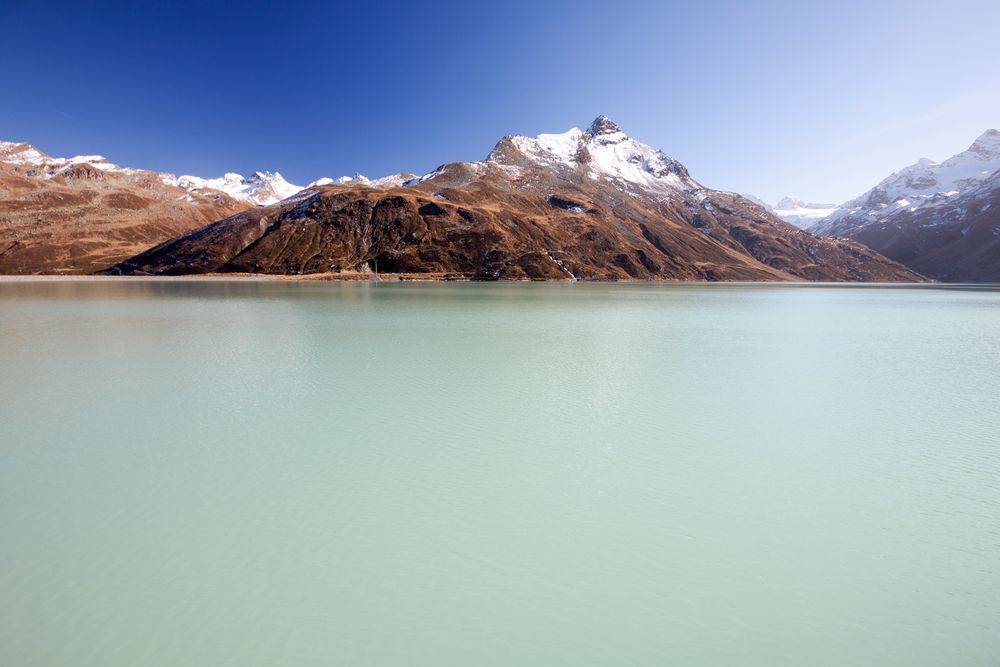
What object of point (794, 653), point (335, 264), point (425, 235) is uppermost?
point (425, 235)

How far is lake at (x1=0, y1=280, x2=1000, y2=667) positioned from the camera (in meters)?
8.05

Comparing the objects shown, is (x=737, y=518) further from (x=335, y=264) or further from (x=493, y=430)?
(x=335, y=264)

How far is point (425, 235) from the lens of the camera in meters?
193

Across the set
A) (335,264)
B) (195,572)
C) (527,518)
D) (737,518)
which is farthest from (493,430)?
(335,264)

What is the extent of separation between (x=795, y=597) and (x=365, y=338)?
114ft

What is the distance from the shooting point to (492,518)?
38.5 ft

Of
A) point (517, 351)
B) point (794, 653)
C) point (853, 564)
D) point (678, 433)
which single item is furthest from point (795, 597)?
point (517, 351)

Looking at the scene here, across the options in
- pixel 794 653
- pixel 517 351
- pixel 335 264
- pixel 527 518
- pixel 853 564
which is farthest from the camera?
pixel 335 264

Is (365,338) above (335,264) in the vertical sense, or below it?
below

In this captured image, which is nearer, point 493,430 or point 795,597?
point 795,597

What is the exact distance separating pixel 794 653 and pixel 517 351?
2703cm

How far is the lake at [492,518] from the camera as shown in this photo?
26.4 ft

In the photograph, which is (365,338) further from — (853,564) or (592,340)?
(853,564)

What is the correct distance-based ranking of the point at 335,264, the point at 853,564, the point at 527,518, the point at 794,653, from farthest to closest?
the point at 335,264 < the point at 527,518 < the point at 853,564 < the point at 794,653
